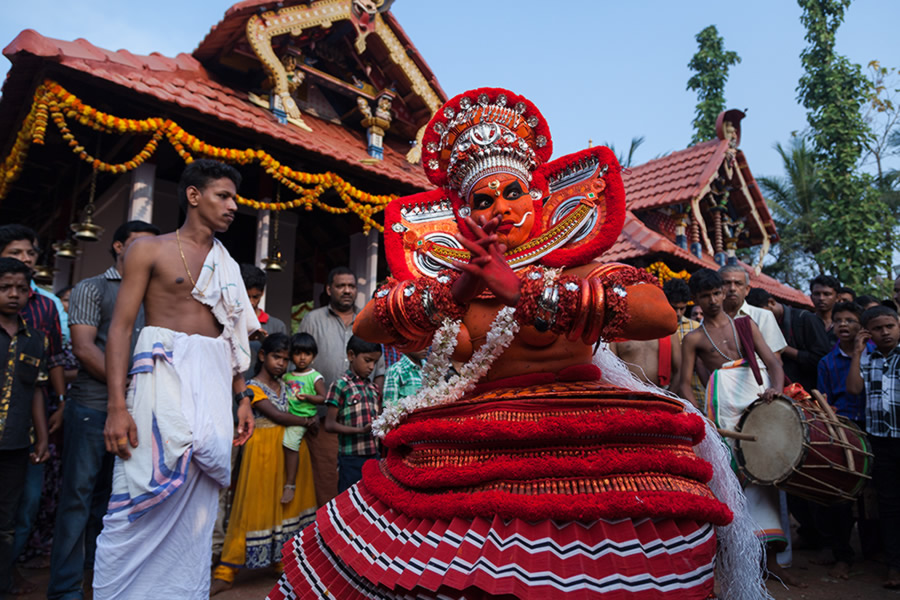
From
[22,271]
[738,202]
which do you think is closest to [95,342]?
[22,271]

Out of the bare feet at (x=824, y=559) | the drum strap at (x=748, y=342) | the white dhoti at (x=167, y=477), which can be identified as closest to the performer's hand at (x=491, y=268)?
the white dhoti at (x=167, y=477)

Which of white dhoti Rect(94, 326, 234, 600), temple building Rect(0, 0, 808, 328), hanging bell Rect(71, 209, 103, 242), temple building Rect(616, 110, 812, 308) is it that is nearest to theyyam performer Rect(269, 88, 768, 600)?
white dhoti Rect(94, 326, 234, 600)

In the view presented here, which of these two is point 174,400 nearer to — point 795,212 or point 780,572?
point 780,572

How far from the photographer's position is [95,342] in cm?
356

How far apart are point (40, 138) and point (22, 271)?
259 centimetres

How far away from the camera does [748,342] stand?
438cm

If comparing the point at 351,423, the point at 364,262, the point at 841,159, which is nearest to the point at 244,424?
the point at 351,423

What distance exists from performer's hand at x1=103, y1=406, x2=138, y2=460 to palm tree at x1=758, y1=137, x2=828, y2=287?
966 inches

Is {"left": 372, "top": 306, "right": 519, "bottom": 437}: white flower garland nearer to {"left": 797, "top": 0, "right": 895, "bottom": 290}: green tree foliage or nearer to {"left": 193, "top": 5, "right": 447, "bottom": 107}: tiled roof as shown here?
{"left": 193, "top": 5, "right": 447, "bottom": 107}: tiled roof

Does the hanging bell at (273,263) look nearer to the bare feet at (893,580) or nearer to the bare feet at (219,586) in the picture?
the bare feet at (219,586)

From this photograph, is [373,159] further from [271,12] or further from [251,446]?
[251,446]

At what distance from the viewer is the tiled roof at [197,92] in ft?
17.7

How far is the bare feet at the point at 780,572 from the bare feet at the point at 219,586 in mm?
3673

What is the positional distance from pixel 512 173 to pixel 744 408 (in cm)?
291
